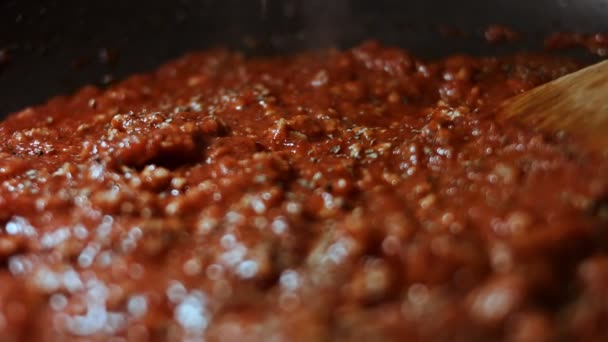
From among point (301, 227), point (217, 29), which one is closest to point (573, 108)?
point (301, 227)

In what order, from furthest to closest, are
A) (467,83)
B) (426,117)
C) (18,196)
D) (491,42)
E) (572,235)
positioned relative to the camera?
(491,42), (467,83), (426,117), (18,196), (572,235)

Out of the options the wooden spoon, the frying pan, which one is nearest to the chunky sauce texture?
the wooden spoon

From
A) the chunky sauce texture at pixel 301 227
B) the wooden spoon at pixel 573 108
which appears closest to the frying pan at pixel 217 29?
the chunky sauce texture at pixel 301 227

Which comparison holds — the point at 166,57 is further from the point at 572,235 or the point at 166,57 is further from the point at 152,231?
the point at 572,235

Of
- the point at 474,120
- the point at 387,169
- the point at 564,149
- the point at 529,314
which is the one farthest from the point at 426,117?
the point at 529,314

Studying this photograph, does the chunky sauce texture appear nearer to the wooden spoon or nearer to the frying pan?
the wooden spoon

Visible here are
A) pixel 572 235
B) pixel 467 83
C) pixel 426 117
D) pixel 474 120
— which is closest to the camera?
pixel 572 235

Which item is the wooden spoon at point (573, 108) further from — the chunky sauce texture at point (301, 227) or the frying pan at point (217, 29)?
the frying pan at point (217, 29)
